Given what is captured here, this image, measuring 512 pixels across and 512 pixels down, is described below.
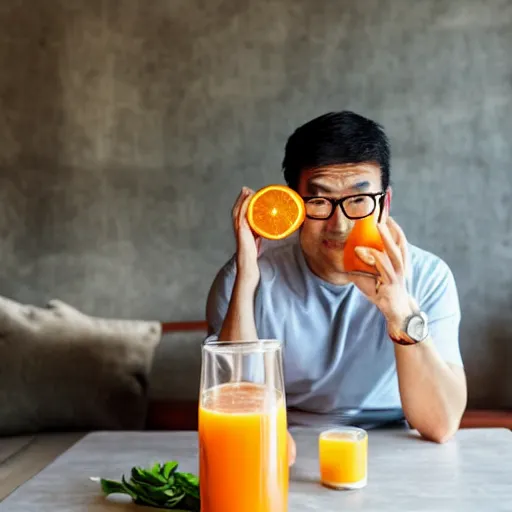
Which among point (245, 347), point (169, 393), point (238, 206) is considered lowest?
point (169, 393)

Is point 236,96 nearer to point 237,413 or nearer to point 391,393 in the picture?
point 391,393

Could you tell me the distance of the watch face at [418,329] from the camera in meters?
1.35

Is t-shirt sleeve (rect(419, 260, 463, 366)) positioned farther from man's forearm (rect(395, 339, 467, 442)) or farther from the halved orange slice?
the halved orange slice

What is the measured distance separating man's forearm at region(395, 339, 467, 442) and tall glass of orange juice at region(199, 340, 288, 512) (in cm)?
56

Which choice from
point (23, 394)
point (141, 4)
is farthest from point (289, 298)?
point (141, 4)

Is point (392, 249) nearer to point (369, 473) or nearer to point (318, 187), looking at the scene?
point (318, 187)

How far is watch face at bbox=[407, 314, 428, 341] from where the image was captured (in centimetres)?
135

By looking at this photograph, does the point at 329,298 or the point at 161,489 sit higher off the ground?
the point at 329,298

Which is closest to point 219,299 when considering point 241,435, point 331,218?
point 331,218

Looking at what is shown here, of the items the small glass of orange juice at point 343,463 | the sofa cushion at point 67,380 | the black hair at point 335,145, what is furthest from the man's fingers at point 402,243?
the sofa cushion at point 67,380

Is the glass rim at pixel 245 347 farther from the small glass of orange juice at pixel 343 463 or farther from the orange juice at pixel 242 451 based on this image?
the small glass of orange juice at pixel 343 463

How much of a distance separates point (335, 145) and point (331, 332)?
0.47 m

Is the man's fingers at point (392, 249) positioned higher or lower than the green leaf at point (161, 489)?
higher

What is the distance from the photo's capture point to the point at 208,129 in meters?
1.92
